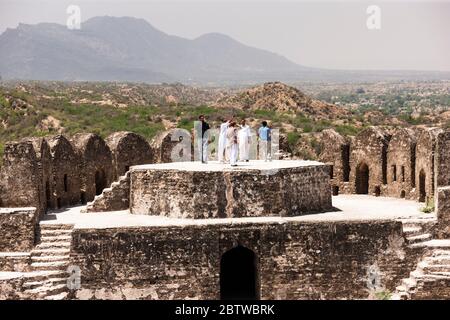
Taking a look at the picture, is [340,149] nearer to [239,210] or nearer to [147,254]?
[239,210]

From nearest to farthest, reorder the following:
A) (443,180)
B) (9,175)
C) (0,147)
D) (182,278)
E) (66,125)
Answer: (182,278)
(9,175)
(443,180)
(0,147)
(66,125)

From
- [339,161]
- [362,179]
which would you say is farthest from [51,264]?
[362,179]

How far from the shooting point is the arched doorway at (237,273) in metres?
19.8

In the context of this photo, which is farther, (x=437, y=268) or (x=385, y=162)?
(x=385, y=162)

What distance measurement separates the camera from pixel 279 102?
6319cm

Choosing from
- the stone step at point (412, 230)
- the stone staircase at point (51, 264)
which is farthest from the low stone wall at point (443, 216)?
the stone staircase at point (51, 264)

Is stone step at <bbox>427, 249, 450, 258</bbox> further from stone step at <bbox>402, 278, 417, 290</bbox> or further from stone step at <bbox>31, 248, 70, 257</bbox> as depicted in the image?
stone step at <bbox>31, 248, 70, 257</bbox>

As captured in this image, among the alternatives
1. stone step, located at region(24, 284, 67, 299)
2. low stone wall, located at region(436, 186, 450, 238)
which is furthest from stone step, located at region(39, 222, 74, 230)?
low stone wall, located at region(436, 186, 450, 238)

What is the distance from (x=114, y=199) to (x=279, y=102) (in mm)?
43371

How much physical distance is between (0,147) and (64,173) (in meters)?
13.1

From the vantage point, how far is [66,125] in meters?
49.0

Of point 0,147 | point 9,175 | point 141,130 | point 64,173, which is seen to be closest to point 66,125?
point 141,130

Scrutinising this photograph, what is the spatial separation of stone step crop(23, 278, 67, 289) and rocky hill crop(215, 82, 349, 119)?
44.4 meters

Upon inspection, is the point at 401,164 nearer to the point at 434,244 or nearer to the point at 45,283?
the point at 434,244
